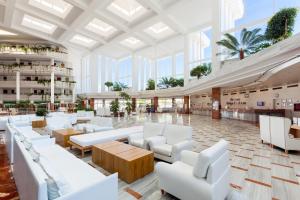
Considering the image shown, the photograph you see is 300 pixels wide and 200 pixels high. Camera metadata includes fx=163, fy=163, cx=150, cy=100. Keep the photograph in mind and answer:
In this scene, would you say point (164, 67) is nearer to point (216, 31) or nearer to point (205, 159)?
point (216, 31)

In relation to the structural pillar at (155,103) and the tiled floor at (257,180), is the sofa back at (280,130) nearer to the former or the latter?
the tiled floor at (257,180)

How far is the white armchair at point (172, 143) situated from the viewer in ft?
11.4

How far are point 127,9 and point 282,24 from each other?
40.2 ft

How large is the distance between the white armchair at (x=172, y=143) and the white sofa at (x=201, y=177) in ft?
2.96

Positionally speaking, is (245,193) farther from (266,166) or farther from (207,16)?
(207,16)

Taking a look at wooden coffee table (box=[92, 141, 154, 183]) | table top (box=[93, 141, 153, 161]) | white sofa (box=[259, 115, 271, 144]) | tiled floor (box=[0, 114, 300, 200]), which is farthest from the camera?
white sofa (box=[259, 115, 271, 144])

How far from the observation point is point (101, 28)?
19.0m

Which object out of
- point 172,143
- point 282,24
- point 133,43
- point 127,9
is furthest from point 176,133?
point 133,43

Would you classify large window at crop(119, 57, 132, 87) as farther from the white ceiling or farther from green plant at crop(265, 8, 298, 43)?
green plant at crop(265, 8, 298, 43)

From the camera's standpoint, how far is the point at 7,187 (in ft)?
9.12

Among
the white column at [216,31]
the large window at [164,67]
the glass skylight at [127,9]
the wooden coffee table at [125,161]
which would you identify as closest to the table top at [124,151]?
the wooden coffee table at [125,161]

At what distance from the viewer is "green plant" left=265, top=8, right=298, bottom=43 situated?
779 centimetres

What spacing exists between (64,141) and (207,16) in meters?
17.3

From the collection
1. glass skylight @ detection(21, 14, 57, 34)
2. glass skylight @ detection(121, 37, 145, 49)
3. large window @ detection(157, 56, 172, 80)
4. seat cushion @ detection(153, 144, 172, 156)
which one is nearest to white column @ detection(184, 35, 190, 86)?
large window @ detection(157, 56, 172, 80)
